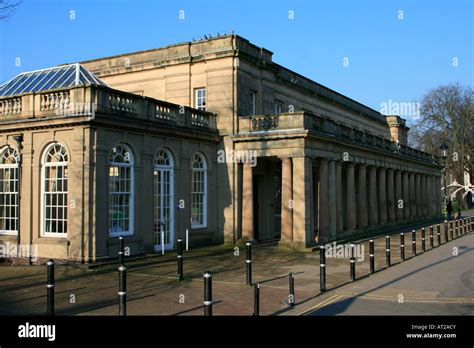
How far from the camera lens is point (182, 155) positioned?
20.9m

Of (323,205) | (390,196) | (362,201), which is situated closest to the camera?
(323,205)

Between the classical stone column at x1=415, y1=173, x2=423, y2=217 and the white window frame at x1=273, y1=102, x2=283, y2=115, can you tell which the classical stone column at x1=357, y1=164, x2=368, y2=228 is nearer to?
the white window frame at x1=273, y1=102, x2=283, y2=115

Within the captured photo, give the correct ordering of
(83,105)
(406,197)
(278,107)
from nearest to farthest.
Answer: (83,105)
(278,107)
(406,197)

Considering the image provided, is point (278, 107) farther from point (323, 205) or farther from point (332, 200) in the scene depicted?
point (323, 205)

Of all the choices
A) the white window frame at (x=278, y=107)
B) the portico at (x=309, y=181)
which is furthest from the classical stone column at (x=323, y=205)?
the white window frame at (x=278, y=107)

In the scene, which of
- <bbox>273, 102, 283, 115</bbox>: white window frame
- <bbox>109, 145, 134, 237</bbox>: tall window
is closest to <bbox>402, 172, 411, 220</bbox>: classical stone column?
<bbox>273, 102, 283, 115</bbox>: white window frame

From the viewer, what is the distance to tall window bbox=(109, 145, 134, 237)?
17.3m

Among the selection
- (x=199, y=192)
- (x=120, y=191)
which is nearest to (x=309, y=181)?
(x=199, y=192)

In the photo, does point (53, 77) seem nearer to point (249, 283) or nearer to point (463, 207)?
point (249, 283)

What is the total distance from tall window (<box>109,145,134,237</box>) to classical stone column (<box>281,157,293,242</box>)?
6824mm

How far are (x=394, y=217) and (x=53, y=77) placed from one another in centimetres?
2431

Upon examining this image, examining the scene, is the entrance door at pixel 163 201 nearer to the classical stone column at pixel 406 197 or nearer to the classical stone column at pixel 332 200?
the classical stone column at pixel 332 200

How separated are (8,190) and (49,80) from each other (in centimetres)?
506

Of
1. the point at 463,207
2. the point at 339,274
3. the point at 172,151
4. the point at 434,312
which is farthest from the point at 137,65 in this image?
the point at 463,207
